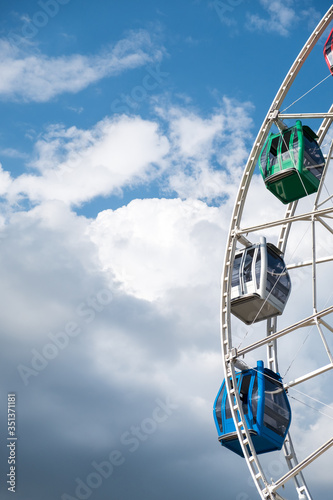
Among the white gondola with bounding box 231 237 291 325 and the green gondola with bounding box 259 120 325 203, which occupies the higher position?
the green gondola with bounding box 259 120 325 203

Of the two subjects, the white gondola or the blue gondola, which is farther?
the white gondola

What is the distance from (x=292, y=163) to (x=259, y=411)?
841cm

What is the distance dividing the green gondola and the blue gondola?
6.19 metres

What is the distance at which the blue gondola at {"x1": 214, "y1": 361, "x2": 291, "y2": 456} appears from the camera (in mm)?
24172

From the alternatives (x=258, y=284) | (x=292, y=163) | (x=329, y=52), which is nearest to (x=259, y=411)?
(x=258, y=284)

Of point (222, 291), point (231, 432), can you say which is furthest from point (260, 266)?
Answer: point (231, 432)

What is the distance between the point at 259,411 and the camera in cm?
2414

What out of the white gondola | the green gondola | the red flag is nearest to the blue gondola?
the white gondola

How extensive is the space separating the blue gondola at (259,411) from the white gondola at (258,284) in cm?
190

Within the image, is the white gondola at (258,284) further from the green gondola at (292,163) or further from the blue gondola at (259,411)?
the green gondola at (292,163)

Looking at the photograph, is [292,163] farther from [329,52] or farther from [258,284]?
[329,52]

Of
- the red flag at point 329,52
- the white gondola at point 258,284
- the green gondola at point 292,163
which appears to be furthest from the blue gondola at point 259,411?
the red flag at point 329,52

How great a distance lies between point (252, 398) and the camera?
80.3 feet

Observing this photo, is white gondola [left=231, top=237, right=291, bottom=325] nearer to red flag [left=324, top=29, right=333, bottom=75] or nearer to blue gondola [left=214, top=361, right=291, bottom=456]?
blue gondola [left=214, top=361, right=291, bottom=456]
